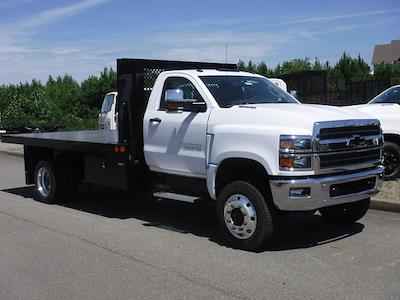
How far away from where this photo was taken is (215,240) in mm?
7508

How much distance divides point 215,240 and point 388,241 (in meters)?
2.14

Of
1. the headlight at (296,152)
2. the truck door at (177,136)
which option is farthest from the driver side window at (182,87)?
the headlight at (296,152)

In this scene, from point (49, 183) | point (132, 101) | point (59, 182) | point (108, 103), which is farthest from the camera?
point (108, 103)

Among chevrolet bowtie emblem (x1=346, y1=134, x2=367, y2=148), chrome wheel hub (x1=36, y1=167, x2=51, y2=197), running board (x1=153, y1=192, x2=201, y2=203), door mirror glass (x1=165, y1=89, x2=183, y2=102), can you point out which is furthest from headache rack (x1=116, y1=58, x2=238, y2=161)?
chevrolet bowtie emblem (x1=346, y1=134, x2=367, y2=148)

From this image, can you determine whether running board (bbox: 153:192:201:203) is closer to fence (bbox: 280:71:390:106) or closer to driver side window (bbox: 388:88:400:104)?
driver side window (bbox: 388:88:400:104)

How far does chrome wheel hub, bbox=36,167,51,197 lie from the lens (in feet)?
34.7

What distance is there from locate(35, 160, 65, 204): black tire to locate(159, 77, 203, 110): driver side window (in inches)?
118

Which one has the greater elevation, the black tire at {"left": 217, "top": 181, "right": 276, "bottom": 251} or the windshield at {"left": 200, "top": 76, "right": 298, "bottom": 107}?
the windshield at {"left": 200, "top": 76, "right": 298, "bottom": 107}

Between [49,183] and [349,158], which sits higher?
[349,158]

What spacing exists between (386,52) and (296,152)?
8341 cm

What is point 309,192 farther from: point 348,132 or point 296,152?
point 348,132

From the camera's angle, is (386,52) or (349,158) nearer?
(349,158)

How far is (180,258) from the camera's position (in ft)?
21.8

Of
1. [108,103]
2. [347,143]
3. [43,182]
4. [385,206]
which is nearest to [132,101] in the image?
[43,182]
